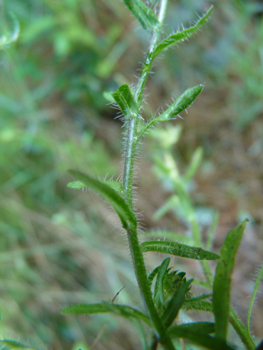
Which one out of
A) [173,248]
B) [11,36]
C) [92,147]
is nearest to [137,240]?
[173,248]

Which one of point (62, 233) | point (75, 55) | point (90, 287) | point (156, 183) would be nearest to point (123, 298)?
point (90, 287)

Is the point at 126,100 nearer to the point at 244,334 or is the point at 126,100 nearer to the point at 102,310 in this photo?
the point at 102,310

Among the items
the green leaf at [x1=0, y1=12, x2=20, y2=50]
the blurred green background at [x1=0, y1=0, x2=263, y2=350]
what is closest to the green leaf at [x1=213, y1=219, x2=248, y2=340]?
the green leaf at [x1=0, y1=12, x2=20, y2=50]

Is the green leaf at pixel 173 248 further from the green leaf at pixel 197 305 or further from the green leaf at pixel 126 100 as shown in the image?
the green leaf at pixel 126 100

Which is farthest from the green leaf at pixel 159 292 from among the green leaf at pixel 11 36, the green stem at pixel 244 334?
the green leaf at pixel 11 36

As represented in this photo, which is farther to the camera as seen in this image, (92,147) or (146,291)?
(92,147)

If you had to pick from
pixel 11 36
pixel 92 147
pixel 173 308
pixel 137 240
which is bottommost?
pixel 173 308
